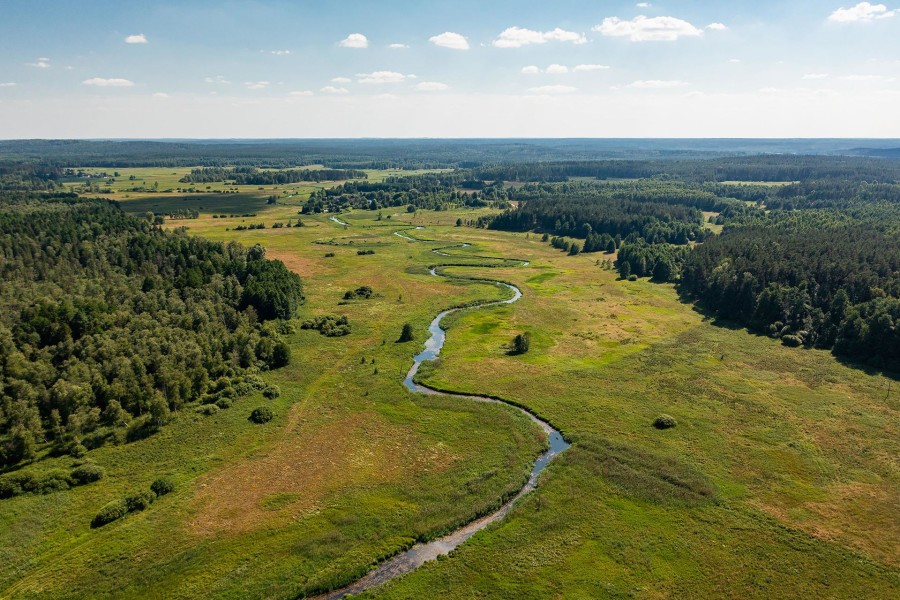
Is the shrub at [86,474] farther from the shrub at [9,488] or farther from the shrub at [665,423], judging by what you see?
the shrub at [665,423]

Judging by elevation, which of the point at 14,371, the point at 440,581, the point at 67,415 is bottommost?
the point at 440,581

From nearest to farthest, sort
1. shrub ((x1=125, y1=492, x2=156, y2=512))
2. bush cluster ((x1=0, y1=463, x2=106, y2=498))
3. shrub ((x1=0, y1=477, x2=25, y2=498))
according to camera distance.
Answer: shrub ((x1=125, y1=492, x2=156, y2=512)), shrub ((x1=0, y1=477, x2=25, y2=498)), bush cluster ((x1=0, y1=463, x2=106, y2=498))

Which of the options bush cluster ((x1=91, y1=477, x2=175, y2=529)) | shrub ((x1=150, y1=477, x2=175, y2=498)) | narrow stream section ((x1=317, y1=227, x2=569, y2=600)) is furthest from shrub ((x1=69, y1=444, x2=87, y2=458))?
narrow stream section ((x1=317, y1=227, x2=569, y2=600))

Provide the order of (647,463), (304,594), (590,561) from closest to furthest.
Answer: (304,594) < (590,561) < (647,463)

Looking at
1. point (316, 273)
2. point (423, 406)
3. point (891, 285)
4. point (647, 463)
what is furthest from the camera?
point (316, 273)

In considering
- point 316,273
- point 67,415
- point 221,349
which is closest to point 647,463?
point 221,349

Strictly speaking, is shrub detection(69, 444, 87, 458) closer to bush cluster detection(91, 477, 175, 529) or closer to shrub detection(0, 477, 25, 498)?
shrub detection(0, 477, 25, 498)

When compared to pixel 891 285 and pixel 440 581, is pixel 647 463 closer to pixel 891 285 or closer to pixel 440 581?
pixel 440 581
